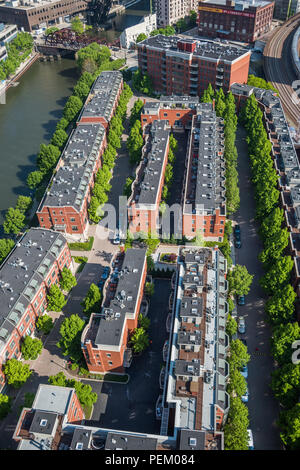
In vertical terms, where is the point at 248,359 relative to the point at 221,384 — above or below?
below

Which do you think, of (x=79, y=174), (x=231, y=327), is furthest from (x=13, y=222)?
(x=231, y=327)

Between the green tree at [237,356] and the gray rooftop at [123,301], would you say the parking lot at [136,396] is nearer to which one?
the gray rooftop at [123,301]

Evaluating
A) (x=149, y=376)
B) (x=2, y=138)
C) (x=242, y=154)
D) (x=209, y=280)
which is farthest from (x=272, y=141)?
(x=2, y=138)

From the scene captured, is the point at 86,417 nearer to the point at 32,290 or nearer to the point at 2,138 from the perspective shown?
the point at 32,290

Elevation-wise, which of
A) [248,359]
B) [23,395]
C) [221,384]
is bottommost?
[23,395]

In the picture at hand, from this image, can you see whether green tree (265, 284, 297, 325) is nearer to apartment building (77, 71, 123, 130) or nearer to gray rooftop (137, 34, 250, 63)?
apartment building (77, 71, 123, 130)
